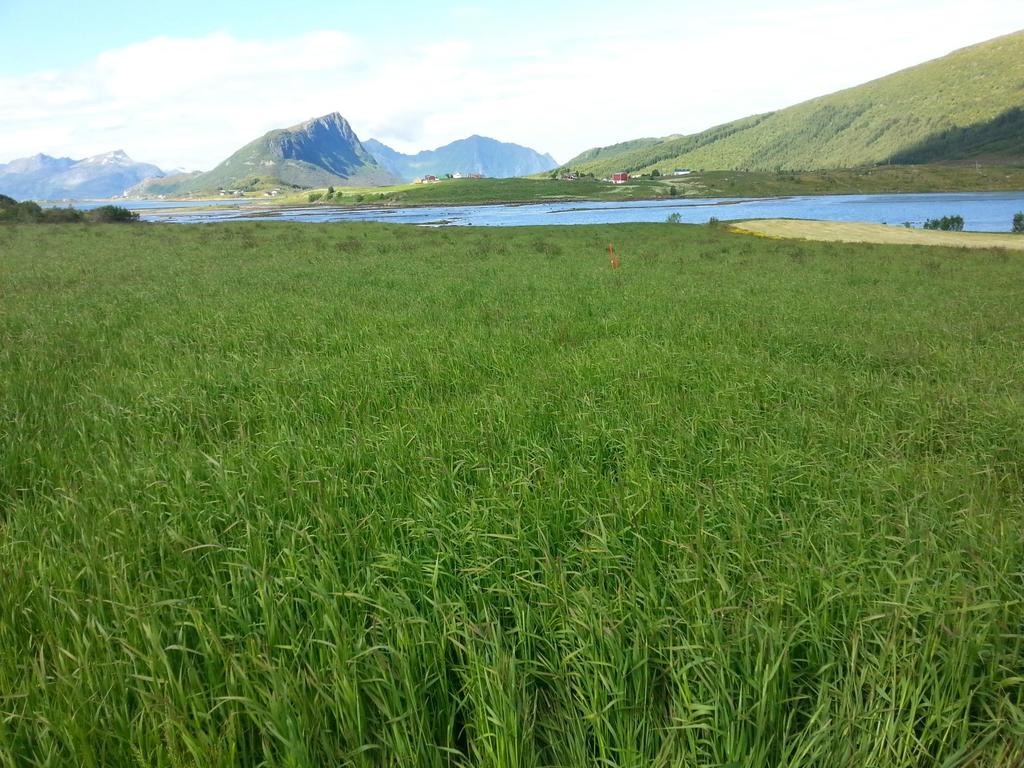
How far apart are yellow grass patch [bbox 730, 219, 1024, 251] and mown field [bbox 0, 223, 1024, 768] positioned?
32057 mm

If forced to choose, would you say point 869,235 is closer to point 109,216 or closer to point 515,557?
point 515,557

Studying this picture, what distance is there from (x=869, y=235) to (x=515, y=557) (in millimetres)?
45407

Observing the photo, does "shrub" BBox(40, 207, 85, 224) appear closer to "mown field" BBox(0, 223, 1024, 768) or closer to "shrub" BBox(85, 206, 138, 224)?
"shrub" BBox(85, 206, 138, 224)

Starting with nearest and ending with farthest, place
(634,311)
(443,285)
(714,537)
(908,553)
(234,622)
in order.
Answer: (234,622), (908,553), (714,537), (634,311), (443,285)

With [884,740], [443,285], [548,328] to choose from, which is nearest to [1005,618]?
[884,740]

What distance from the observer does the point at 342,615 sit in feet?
9.11

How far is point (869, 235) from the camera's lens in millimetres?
38500

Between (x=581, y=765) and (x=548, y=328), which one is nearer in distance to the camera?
(x=581, y=765)

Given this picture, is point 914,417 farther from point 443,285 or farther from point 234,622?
point 443,285

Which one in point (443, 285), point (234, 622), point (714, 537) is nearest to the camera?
point (234, 622)

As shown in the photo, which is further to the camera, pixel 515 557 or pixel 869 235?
pixel 869 235

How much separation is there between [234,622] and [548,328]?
804 cm

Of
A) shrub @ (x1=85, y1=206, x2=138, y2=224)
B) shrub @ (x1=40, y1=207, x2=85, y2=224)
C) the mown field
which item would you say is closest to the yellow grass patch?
the mown field

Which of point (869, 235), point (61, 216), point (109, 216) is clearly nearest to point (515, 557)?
point (869, 235)
